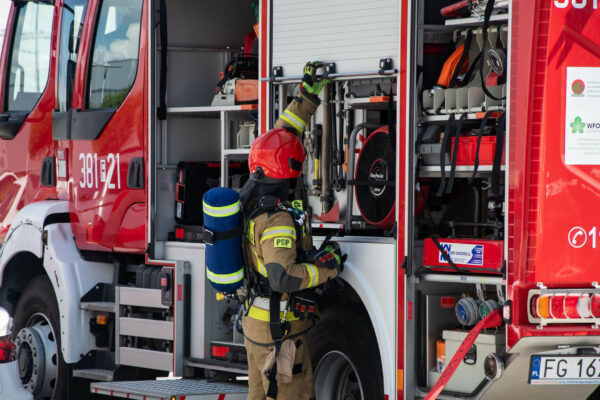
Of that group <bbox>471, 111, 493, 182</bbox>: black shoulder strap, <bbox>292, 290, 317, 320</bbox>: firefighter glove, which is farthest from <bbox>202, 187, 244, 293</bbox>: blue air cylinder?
<bbox>471, 111, 493, 182</bbox>: black shoulder strap

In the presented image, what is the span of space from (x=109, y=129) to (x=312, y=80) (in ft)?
7.82

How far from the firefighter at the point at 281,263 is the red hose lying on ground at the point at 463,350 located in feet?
3.34

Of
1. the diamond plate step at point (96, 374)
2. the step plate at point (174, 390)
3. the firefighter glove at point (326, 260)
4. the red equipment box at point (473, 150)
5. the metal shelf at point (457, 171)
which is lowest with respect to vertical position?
the diamond plate step at point (96, 374)

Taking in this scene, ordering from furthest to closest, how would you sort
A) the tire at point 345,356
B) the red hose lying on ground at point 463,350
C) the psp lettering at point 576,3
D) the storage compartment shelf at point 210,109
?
the storage compartment shelf at point 210,109 → the tire at point 345,356 → the red hose lying on ground at point 463,350 → the psp lettering at point 576,3

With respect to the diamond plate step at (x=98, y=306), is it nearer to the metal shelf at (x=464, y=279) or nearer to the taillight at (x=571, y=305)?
the metal shelf at (x=464, y=279)

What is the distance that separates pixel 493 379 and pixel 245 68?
3.42 m

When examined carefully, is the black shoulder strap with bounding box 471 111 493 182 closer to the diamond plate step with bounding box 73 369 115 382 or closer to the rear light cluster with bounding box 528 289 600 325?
the rear light cluster with bounding box 528 289 600 325

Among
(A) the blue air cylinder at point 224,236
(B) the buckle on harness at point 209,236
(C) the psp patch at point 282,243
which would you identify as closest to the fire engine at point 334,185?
(C) the psp patch at point 282,243

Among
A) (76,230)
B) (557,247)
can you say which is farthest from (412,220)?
(76,230)

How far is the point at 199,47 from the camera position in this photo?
27.1 feet

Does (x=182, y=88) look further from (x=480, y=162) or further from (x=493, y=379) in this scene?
(x=493, y=379)

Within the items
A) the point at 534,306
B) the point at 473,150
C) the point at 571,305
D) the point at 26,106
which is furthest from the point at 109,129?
the point at 571,305

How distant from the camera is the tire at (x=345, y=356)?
246 inches

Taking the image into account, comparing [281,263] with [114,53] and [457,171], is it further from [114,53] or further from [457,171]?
[114,53]
